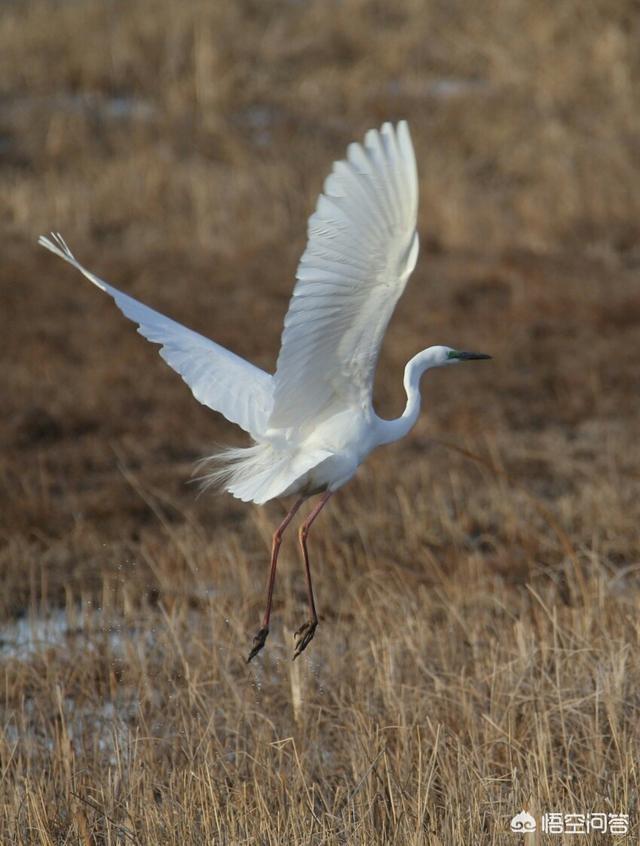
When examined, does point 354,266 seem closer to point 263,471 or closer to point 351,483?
point 263,471

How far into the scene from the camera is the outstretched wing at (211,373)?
4.30 m

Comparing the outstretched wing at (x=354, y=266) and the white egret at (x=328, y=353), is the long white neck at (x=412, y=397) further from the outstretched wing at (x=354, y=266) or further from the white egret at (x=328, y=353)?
the outstretched wing at (x=354, y=266)

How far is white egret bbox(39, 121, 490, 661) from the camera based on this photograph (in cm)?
353

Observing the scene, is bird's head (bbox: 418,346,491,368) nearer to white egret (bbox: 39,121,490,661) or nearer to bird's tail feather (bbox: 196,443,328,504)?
white egret (bbox: 39,121,490,661)

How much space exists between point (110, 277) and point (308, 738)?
7007 millimetres

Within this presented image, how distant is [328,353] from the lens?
153 inches

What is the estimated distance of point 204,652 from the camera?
4883 millimetres

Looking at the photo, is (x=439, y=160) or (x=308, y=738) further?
(x=439, y=160)

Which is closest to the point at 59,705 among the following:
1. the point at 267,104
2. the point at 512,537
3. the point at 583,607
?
the point at 583,607

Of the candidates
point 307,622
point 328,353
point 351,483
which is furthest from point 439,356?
point 351,483

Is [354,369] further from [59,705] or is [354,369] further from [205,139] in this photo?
[205,139]

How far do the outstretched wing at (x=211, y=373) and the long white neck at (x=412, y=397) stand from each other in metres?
0.38

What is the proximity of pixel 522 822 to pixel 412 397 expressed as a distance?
1.26m

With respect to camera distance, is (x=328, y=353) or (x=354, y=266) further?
(x=328, y=353)
